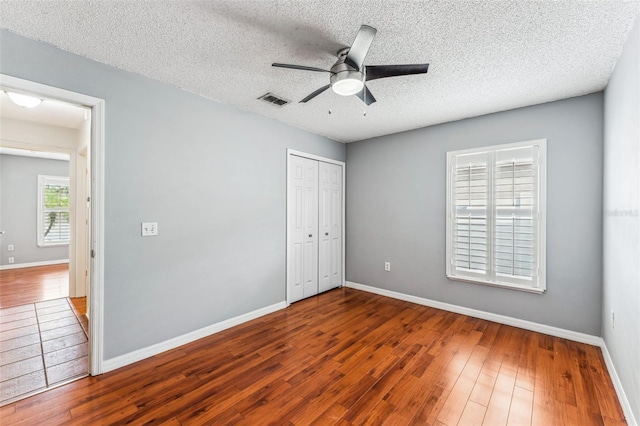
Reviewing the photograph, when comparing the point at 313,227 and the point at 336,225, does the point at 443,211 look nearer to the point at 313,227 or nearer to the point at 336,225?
the point at 336,225

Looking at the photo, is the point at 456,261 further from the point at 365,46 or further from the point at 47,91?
the point at 47,91

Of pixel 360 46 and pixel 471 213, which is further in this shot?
pixel 471 213

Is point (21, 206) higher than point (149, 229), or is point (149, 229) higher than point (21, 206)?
point (21, 206)

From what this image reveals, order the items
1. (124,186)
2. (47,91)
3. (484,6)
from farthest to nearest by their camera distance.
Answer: (124,186), (47,91), (484,6)

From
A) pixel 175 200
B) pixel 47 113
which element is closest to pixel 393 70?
pixel 175 200

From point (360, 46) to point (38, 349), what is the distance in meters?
3.78

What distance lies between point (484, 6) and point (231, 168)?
260 cm

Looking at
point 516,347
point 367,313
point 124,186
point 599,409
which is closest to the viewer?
point 599,409

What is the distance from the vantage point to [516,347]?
8.68 feet

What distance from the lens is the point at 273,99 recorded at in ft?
9.58

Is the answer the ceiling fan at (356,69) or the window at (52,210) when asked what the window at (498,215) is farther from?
the window at (52,210)

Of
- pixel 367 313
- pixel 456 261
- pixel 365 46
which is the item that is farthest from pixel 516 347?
pixel 365 46

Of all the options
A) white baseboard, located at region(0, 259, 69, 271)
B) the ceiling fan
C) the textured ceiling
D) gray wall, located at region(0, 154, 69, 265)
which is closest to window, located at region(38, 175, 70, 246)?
gray wall, located at region(0, 154, 69, 265)

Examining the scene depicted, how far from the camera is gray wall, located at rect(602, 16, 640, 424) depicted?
5.35ft
